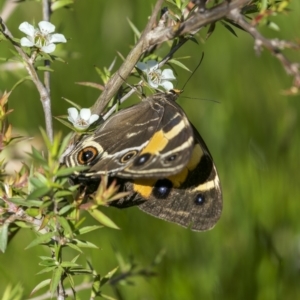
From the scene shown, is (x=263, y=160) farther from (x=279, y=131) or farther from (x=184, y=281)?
(x=184, y=281)

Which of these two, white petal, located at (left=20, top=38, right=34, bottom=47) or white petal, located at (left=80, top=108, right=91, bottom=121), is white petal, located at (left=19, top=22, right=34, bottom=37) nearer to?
Result: white petal, located at (left=20, top=38, right=34, bottom=47)

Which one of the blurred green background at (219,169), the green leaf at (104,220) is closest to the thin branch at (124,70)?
the green leaf at (104,220)

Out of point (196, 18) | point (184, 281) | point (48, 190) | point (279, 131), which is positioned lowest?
point (184, 281)

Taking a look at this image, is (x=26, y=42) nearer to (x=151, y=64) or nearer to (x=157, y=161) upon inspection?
(x=151, y=64)

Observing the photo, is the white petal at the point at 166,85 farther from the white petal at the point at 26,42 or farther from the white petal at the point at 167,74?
the white petal at the point at 26,42

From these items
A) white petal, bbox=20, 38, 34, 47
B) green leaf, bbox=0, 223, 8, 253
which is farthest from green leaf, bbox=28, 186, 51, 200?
white petal, bbox=20, 38, 34, 47

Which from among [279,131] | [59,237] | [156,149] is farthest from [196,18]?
[279,131]
